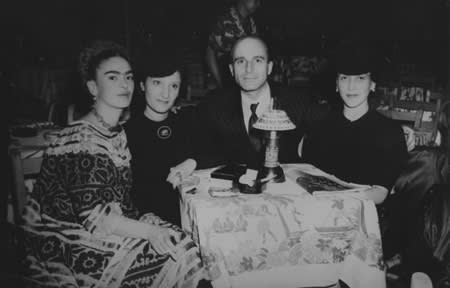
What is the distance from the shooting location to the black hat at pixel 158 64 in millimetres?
2098

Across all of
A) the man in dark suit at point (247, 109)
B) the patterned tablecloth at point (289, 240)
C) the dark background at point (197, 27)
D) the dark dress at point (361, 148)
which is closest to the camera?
the patterned tablecloth at point (289, 240)

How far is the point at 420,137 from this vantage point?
339cm

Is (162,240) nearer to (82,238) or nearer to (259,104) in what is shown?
Answer: (82,238)

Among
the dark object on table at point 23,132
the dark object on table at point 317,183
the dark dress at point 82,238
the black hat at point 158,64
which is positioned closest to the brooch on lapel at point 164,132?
the black hat at point 158,64

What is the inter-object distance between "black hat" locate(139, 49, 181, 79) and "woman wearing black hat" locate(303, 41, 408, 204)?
995mm

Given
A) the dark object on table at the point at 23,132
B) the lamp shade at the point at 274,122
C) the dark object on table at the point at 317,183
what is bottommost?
the dark object on table at the point at 317,183

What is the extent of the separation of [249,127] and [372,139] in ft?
2.50

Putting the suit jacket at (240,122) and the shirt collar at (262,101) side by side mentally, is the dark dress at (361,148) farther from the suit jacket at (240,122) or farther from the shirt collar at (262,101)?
the shirt collar at (262,101)

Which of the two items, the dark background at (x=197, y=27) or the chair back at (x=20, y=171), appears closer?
the chair back at (x=20, y=171)

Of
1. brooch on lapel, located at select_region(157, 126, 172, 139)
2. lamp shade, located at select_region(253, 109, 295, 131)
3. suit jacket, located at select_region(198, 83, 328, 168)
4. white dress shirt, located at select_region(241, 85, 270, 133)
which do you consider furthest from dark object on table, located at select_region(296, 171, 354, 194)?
brooch on lapel, located at select_region(157, 126, 172, 139)

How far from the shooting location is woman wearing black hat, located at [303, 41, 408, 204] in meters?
2.09

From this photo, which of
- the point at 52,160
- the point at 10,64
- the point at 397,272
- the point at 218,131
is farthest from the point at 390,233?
the point at 10,64

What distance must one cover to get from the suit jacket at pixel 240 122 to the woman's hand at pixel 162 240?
77cm

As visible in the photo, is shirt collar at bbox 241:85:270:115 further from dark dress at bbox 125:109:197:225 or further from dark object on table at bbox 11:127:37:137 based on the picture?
dark object on table at bbox 11:127:37:137
